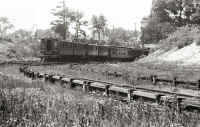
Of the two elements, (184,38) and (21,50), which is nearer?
(184,38)

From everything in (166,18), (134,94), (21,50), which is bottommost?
(134,94)

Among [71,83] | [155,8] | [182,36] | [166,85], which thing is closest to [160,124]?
[71,83]

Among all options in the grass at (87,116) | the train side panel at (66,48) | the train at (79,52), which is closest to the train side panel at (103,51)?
the train at (79,52)

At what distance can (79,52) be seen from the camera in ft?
119

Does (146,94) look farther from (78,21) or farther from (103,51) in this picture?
(78,21)

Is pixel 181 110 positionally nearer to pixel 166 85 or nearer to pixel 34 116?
pixel 34 116

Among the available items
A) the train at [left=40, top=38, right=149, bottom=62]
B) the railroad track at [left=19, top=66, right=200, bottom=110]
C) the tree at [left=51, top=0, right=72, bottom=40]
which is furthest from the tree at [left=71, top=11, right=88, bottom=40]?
the railroad track at [left=19, top=66, right=200, bottom=110]

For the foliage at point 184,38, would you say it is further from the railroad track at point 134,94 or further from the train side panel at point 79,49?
the railroad track at point 134,94

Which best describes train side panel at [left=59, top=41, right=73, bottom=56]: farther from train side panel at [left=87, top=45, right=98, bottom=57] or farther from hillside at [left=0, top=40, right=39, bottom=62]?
hillside at [left=0, top=40, right=39, bottom=62]

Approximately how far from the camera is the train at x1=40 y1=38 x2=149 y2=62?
1273 inches

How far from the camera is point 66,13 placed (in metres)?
84.8

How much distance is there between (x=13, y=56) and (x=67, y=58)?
705 inches

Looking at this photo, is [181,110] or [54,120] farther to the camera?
[181,110]

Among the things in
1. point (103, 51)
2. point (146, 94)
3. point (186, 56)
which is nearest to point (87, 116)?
point (146, 94)
